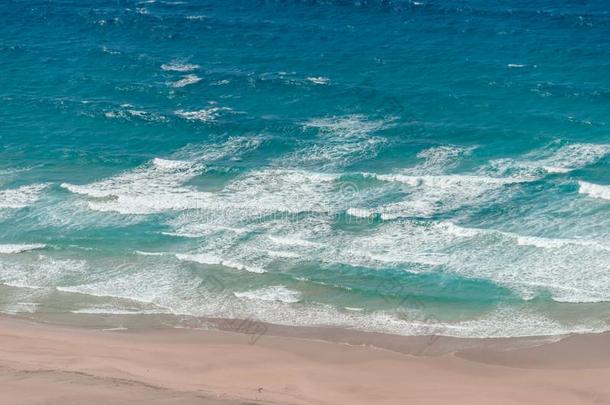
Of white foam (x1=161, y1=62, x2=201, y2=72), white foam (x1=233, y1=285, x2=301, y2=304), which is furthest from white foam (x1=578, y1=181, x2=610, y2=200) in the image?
white foam (x1=161, y1=62, x2=201, y2=72)

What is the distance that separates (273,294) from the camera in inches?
1558

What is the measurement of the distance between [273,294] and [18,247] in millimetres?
13427

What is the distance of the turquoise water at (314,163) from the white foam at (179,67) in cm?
19

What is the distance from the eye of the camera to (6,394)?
31.4m

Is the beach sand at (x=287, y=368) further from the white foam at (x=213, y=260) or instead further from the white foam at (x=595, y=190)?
the white foam at (x=595, y=190)

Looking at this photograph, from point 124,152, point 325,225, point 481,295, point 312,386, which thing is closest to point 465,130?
point 325,225

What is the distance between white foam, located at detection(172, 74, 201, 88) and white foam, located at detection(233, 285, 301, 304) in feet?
75.7

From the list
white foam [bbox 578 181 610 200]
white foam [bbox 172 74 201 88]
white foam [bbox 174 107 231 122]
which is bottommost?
white foam [bbox 578 181 610 200]

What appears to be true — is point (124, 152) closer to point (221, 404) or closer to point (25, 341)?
point (25, 341)

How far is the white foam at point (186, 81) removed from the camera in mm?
59094

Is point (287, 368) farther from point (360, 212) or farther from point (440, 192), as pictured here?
point (440, 192)

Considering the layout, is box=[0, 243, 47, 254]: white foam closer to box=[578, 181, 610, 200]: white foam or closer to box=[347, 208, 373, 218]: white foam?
box=[347, 208, 373, 218]: white foam

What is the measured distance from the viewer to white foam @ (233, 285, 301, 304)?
129 feet

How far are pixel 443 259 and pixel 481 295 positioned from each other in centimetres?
315
